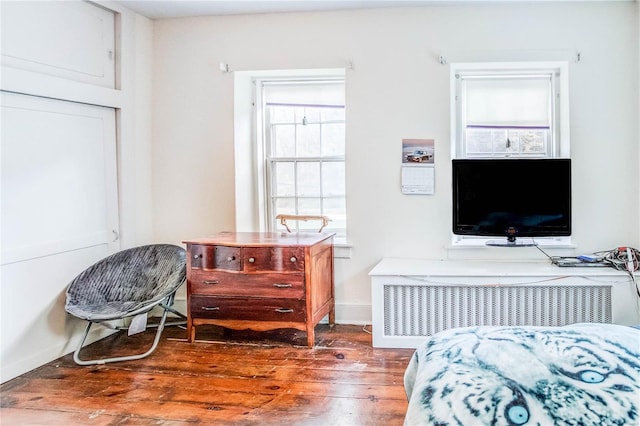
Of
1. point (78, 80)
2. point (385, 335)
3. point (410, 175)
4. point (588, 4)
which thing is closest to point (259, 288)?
point (385, 335)

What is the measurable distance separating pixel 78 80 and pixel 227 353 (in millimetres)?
2159

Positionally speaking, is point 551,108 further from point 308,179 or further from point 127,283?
point 127,283

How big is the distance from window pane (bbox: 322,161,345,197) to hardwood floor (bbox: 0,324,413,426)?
1.21m

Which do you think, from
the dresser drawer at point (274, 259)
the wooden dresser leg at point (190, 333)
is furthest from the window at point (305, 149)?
the wooden dresser leg at point (190, 333)

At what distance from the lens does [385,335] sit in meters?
3.62

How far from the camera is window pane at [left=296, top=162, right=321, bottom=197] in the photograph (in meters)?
4.42

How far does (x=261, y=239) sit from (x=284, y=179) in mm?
841

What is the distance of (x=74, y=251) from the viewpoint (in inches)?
144

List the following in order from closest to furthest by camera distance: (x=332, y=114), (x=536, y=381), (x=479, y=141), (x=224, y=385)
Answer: (x=536, y=381), (x=224, y=385), (x=479, y=141), (x=332, y=114)

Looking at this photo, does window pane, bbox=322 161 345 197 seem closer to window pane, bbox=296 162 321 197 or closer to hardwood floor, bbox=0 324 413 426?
window pane, bbox=296 162 321 197

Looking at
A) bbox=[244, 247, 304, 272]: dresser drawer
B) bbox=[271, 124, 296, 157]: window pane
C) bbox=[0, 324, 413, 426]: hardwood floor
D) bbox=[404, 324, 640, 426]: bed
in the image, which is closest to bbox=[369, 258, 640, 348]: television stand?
bbox=[0, 324, 413, 426]: hardwood floor

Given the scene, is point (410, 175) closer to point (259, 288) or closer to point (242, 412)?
point (259, 288)

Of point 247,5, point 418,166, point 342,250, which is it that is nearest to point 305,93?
point 247,5

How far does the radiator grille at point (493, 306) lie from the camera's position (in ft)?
11.6
